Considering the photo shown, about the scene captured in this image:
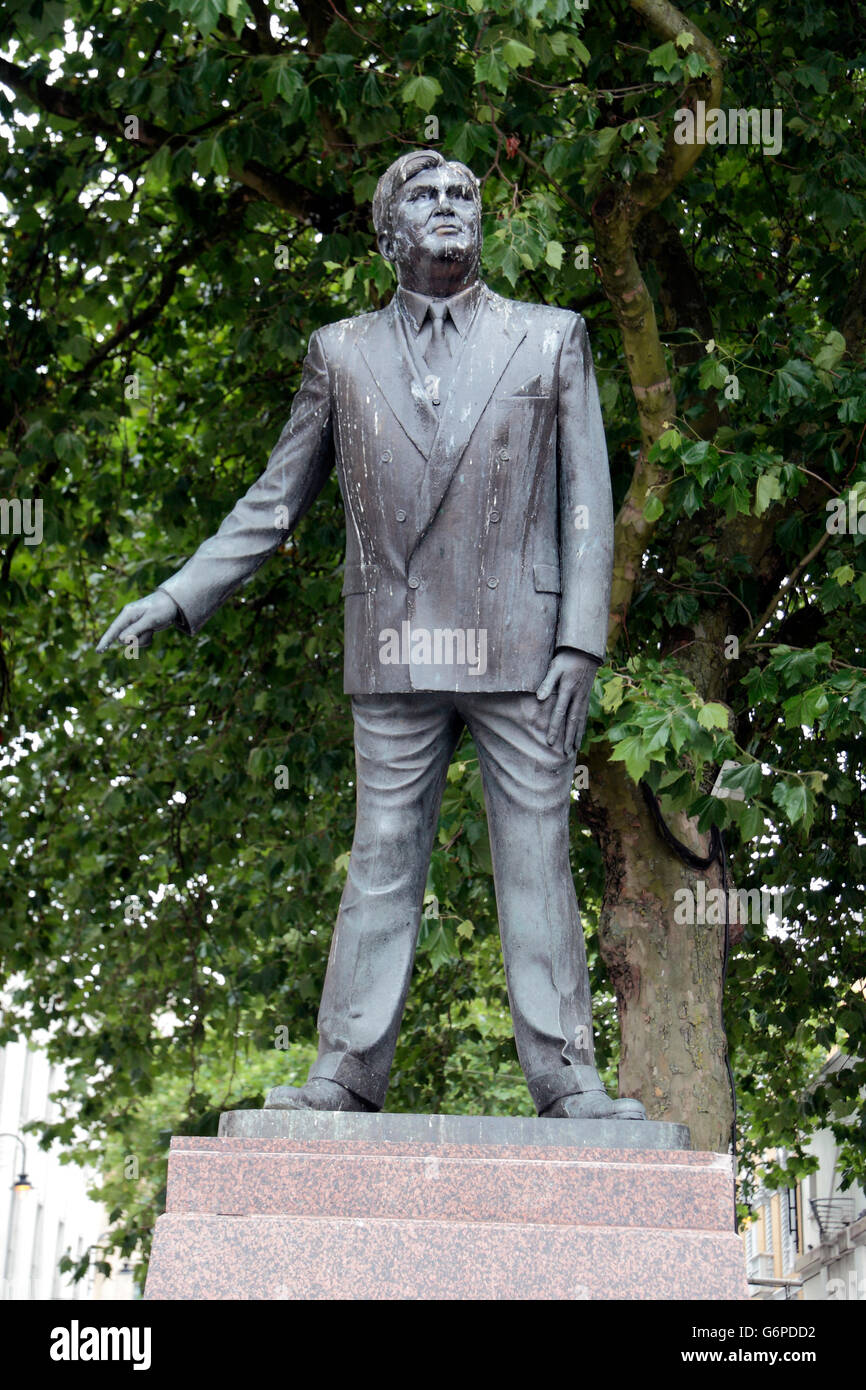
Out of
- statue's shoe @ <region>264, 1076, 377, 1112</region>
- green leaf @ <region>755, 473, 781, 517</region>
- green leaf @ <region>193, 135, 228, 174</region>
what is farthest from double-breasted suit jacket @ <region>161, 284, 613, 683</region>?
green leaf @ <region>193, 135, 228, 174</region>

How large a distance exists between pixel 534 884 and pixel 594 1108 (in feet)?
2.05

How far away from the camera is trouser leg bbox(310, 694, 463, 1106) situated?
474 cm

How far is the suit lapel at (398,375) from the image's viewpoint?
4898 millimetres

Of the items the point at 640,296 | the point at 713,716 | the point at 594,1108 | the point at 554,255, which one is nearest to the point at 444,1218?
the point at 594,1108

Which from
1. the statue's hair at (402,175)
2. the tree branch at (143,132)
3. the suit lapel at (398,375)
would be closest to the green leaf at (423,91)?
the tree branch at (143,132)

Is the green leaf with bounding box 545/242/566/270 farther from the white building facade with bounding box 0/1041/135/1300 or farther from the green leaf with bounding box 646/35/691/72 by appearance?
the white building facade with bounding box 0/1041/135/1300

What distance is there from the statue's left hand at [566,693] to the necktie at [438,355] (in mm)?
785

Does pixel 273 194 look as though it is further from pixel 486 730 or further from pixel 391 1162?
pixel 391 1162

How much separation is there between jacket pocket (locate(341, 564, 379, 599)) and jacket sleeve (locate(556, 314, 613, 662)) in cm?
52

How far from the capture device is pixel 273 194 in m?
10.9

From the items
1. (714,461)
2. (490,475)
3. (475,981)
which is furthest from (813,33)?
(475,981)

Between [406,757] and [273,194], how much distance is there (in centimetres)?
681

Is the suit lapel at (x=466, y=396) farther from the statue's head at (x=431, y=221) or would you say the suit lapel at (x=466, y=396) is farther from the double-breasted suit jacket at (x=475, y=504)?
the statue's head at (x=431, y=221)

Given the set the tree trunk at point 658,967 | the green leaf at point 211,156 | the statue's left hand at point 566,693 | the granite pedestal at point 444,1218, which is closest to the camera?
the granite pedestal at point 444,1218
